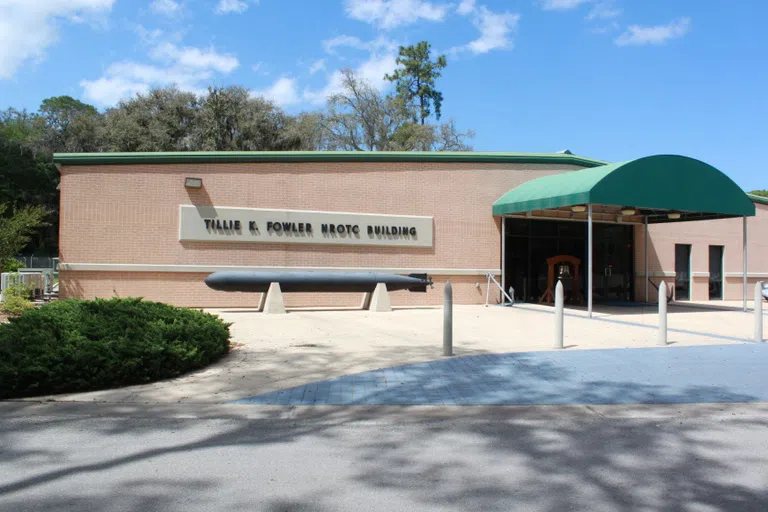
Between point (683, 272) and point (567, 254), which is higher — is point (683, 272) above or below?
below

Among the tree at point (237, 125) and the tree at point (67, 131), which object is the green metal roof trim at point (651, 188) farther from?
the tree at point (67, 131)

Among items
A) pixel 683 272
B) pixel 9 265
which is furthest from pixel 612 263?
pixel 9 265

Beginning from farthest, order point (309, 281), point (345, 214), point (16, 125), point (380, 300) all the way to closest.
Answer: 1. point (16, 125)
2. point (345, 214)
3. point (380, 300)
4. point (309, 281)

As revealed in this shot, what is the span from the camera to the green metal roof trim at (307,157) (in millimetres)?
18047

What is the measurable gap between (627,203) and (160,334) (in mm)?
12436

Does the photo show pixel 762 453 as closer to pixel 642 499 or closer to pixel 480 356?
pixel 642 499

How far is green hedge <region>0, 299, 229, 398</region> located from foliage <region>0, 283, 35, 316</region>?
6.41m

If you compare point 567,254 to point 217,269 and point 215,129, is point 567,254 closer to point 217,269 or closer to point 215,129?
point 217,269

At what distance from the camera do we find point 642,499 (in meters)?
4.01

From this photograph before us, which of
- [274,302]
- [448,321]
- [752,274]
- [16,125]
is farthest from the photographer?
[16,125]

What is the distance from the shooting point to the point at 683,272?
25.1m

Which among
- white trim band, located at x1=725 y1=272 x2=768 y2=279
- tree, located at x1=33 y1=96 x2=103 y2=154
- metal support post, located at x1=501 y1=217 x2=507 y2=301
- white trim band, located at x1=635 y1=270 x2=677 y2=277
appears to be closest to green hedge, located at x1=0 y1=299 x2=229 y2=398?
metal support post, located at x1=501 y1=217 x2=507 y2=301

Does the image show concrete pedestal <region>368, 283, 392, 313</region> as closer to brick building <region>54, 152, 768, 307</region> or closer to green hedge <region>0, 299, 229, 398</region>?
brick building <region>54, 152, 768, 307</region>

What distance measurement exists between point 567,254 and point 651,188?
661cm
